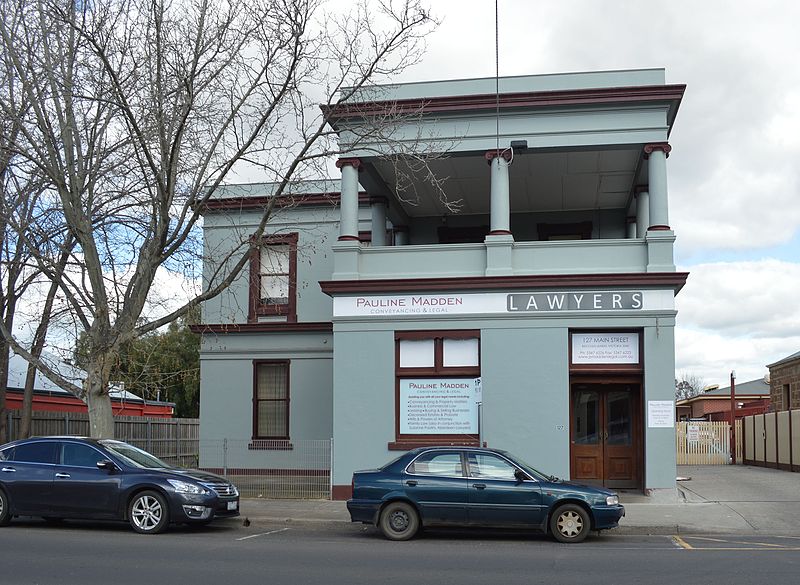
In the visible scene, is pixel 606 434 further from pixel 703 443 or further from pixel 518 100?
pixel 703 443

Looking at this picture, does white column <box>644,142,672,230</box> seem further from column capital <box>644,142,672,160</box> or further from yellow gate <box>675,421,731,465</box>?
yellow gate <box>675,421,731,465</box>

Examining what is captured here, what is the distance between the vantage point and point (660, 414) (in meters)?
17.8

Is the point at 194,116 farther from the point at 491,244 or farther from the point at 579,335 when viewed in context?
the point at 579,335

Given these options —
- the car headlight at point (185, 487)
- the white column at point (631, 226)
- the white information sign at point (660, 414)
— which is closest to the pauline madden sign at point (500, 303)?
the white information sign at point (660, 414)

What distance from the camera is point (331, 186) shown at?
83.0 ft

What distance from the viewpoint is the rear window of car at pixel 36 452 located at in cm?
1473

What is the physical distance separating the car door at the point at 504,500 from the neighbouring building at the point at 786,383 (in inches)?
909

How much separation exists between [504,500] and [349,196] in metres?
8.61

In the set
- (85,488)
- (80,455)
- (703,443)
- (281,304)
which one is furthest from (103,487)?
(703,443)

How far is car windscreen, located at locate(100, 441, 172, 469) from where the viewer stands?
1453 cm

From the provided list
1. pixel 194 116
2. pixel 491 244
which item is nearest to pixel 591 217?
pixel 491 244

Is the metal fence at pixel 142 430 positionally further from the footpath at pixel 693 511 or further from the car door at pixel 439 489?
the car door at pixel 439 489

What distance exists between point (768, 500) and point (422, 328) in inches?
Answer: 317

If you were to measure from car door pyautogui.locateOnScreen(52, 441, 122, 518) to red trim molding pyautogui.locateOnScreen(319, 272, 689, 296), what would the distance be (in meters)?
6.49
